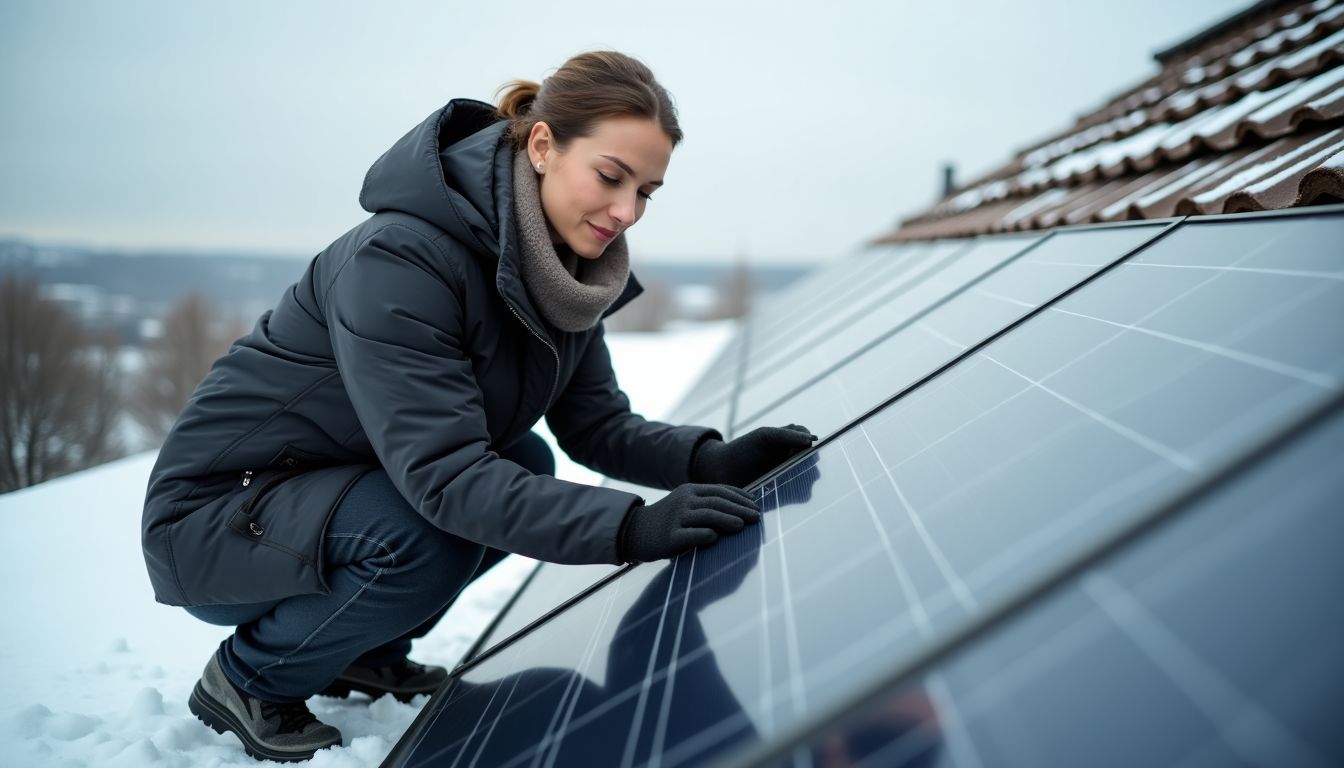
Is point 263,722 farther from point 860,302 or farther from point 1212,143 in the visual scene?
point 860,302

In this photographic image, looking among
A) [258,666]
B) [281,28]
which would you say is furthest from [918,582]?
[281,28]

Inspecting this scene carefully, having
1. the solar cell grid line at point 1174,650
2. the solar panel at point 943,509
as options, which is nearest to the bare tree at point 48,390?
the solar panel at point 943,509

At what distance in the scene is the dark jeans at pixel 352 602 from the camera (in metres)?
2.32

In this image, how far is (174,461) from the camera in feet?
7.77

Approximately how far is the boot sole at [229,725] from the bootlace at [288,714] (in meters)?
0.07

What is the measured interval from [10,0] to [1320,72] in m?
91.5

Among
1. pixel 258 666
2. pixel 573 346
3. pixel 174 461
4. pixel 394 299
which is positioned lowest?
pixel 258 666

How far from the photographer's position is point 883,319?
4047mm

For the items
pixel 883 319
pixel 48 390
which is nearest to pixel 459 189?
pixel 883 319

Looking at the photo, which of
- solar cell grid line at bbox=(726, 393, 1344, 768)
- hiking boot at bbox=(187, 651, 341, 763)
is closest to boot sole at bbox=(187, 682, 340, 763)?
hiking boot at bbox=(187, 651, 341, 763)

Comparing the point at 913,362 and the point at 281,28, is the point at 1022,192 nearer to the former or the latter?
the point at 913,362

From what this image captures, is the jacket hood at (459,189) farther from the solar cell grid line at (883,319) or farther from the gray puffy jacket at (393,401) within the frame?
the solar cell grid line at (883,319)

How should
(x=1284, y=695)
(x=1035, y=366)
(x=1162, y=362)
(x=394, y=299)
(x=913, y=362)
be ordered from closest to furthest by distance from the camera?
(x=1284, y=695) → (x=1162, y=362) → (x=1035, y=366) → (x=394, y=299) → (x=913, y=362)

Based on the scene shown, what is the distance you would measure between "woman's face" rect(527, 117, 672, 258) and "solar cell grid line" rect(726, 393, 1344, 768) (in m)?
1.60
